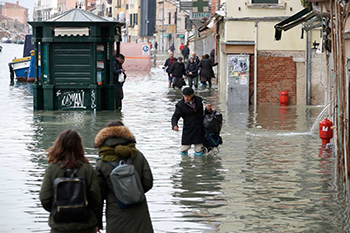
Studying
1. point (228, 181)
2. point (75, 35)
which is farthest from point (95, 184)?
point (75, 35)

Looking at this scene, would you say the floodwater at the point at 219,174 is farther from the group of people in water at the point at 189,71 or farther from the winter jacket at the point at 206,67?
the winter jacket at the point at 206,67

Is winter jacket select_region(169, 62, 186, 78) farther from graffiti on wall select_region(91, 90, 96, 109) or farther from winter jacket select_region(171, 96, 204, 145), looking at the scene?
winter jacket select_region(171, 96, 204, 145)

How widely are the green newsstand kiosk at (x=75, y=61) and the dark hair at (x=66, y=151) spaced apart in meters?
14.8

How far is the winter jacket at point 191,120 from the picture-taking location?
13.0m

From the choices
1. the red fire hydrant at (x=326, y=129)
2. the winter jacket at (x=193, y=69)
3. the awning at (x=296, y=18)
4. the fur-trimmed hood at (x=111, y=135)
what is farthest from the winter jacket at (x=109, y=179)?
the winter jacket at (x=193, y=69)

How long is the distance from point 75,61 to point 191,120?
8353mm

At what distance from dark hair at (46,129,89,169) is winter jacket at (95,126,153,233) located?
32cm

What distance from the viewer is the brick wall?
2422 centimetres

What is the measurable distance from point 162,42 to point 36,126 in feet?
300

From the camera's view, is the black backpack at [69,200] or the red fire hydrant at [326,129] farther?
the red fire hydrant at [326,129]

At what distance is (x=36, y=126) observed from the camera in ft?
59.5

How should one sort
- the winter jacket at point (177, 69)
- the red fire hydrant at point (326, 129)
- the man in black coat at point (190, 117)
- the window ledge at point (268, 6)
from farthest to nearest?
the winter jacket at point (177, 69)
the window ledge at point (268, 6)
the red fire hydrant at point (326, 129)
the man in black coat at point (190, 117)

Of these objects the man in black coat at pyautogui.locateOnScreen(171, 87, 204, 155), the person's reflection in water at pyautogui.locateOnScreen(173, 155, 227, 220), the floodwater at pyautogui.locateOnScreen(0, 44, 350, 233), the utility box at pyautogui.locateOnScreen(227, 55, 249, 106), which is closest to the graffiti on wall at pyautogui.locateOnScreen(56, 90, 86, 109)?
the floodwater at pyautogui.locateOnScreen(0, 44, 350, 233)

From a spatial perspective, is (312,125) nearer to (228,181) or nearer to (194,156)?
(194,156)
